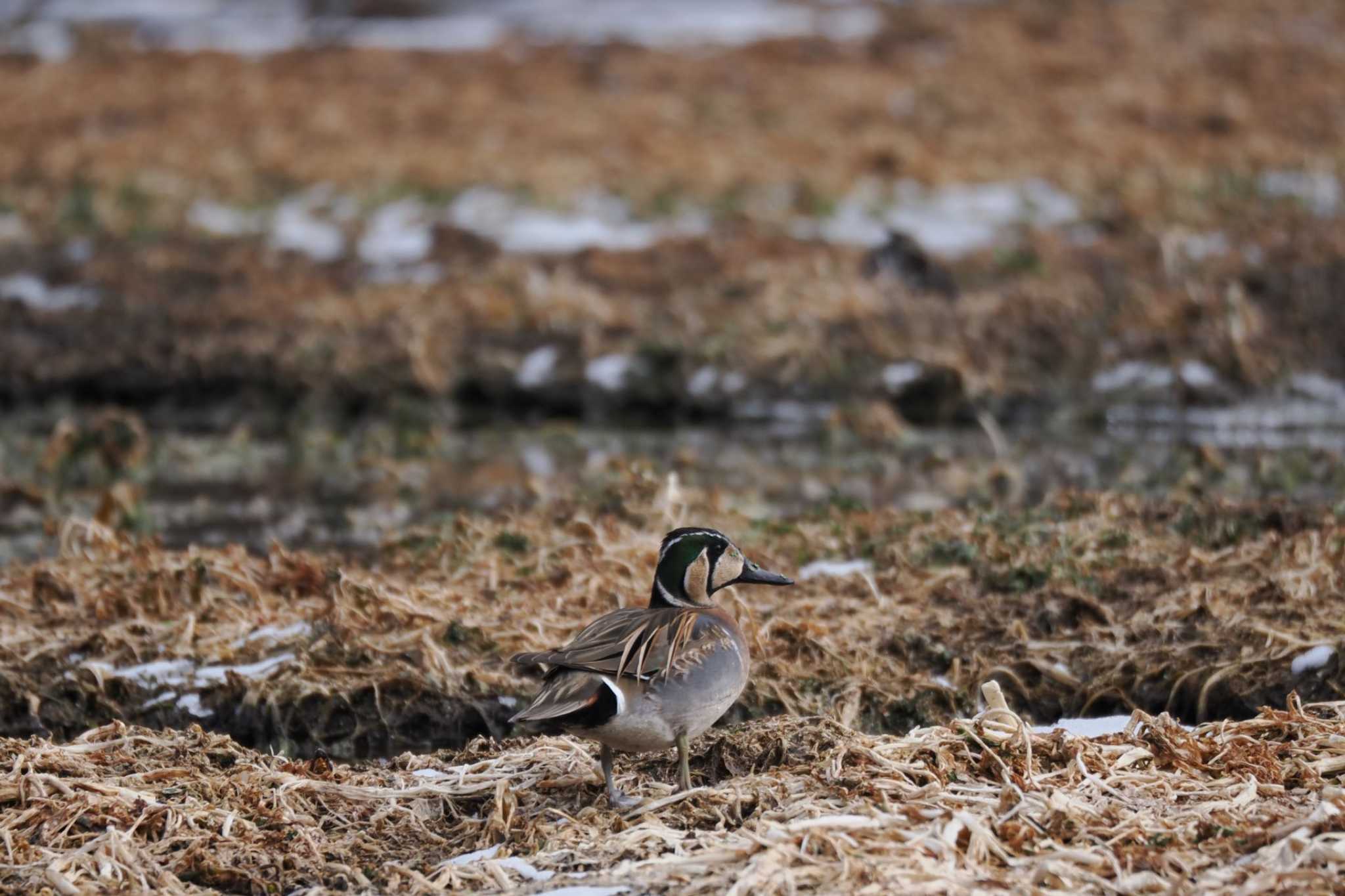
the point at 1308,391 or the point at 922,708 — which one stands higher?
the point at 922,708

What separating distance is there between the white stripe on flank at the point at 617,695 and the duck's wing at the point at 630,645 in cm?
5

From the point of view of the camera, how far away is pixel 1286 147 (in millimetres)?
15836

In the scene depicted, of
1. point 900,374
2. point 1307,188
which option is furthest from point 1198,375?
point 1307,188

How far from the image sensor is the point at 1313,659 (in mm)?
6230

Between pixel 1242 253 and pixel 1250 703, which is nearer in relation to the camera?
pixel 1250 703

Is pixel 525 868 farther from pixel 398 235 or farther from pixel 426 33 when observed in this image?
pixel 426 33

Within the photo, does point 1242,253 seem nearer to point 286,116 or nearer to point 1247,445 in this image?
point 1247,445

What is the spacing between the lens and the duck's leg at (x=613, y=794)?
16.6 feet

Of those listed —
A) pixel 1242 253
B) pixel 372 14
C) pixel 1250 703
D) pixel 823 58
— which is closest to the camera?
pixel 1250 703

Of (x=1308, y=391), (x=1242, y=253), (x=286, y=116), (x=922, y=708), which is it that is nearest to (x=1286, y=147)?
(x=1242, y=253)

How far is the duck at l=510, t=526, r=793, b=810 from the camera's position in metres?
4.86

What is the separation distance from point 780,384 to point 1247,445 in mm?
3134

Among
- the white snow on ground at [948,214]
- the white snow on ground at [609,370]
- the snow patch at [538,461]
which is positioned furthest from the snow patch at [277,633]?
the white snow on ground at [948,214]

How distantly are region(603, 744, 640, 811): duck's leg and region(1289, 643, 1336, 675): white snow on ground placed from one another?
2.68m
